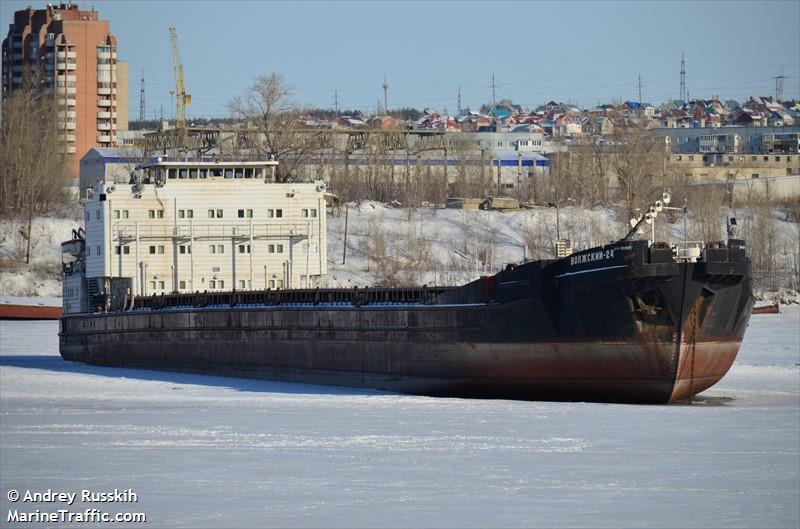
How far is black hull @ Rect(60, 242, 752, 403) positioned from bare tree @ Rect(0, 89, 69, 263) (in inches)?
1689

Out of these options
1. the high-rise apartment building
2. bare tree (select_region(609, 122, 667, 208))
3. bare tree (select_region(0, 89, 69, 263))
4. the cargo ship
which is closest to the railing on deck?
the cargo ship

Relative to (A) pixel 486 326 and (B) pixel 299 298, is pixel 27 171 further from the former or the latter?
(A) pixel 486 326

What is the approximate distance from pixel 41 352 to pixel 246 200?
10233mm

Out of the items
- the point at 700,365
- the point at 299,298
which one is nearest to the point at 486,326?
the point at 700,365

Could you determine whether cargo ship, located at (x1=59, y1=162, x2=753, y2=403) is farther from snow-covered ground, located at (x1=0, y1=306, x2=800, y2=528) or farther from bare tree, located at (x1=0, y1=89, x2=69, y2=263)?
bare tree, located at (x1=0, y1=89, x2=69, y2=263)

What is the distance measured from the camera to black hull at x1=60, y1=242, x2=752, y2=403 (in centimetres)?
2558

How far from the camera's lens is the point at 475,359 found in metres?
27.9

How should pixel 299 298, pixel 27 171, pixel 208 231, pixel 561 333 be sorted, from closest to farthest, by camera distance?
pixel 561 333, pixel 299 298, pixel 208 231, pixel 27 171

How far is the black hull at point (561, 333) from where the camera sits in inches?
1007

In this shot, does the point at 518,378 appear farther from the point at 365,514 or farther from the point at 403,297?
the point at 365,514

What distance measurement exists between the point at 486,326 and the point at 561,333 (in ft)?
5.80

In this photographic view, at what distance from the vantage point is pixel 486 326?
2759cm

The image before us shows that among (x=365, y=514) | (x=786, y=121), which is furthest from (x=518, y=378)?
(x=786, y=121)

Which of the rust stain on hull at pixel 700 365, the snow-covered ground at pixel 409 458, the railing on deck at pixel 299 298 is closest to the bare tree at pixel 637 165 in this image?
the railing on deck at pixel 299 298
